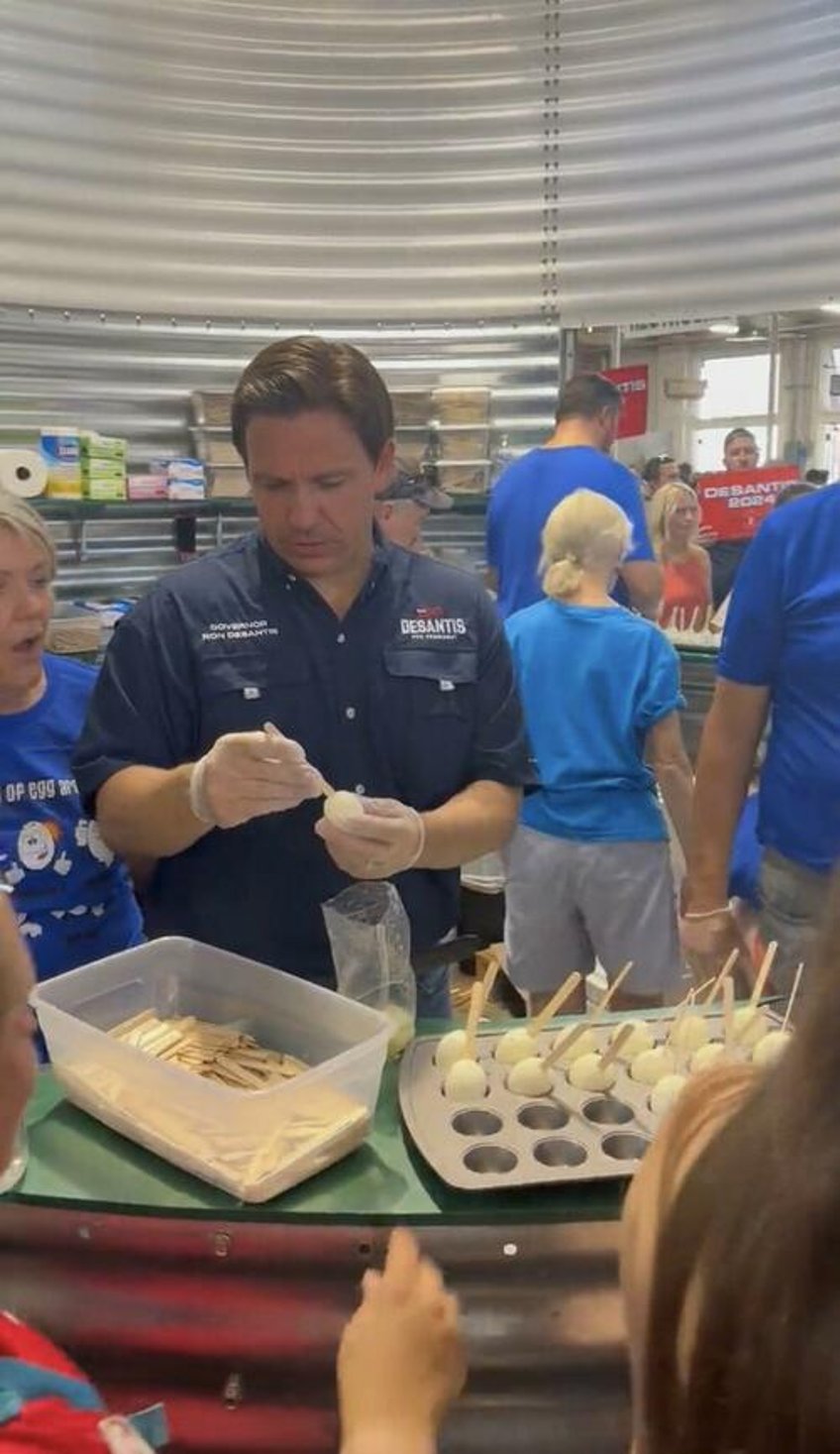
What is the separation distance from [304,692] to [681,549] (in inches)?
144

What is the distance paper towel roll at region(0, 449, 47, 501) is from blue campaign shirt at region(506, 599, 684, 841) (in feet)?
5.34

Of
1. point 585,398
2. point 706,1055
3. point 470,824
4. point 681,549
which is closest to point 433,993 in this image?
point 470,824

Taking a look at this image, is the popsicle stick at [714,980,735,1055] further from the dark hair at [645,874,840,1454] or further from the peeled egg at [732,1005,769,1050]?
the dark hair at [645,874,840,1454]

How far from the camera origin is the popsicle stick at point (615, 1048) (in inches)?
57.2

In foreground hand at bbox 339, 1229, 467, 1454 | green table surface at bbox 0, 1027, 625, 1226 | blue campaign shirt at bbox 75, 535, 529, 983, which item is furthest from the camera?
blue campaign shirt at bbox 75, 535, 529, 983

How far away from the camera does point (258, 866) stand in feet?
5.81

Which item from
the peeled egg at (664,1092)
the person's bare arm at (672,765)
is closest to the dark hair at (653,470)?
the person's bare arm at (672,765)

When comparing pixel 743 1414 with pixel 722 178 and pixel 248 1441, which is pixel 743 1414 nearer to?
pixel 248 1441

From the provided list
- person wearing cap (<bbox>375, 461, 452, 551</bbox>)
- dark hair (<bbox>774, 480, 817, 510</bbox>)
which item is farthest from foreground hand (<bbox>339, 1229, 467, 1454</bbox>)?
dark hair (<bbox>774, 480, 817, 510</bbox>)

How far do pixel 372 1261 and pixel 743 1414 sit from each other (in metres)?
0.65

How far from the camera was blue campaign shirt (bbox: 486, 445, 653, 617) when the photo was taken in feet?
12.7

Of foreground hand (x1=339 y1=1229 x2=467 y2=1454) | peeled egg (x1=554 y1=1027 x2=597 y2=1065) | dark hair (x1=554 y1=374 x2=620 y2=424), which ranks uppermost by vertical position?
dark hair (x1=554 y1=374 x2=620 y2=424)

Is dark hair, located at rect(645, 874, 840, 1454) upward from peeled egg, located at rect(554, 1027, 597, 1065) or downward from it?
upward

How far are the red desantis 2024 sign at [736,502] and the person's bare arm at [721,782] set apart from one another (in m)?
3.04
